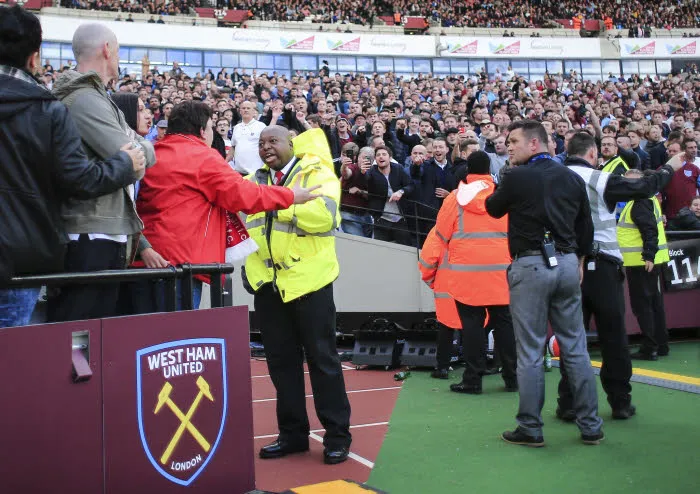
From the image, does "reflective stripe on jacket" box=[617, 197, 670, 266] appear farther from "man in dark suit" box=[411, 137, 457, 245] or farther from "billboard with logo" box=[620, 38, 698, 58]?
"billboard with logo" box=[620, 38, 698, 58]

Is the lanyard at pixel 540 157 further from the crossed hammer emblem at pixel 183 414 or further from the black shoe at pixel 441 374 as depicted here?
the black shoe at pixel 441 374

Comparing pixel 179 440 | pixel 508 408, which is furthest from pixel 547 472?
pixel 179 440

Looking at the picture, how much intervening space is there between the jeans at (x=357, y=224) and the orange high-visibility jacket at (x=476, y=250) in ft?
12.3

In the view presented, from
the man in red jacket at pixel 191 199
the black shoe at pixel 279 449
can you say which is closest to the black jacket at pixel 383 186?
the black shoe at pixel 279 449

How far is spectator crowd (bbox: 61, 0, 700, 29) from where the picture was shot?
40438 mm

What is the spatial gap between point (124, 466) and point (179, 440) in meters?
0.28

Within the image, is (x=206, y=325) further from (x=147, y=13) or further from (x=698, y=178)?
(x=147, y=13)

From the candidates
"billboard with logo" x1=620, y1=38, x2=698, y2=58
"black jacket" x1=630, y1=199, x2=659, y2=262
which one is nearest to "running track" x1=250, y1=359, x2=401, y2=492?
"black jacket" x1=630, y1=199, x2=659, y2=262

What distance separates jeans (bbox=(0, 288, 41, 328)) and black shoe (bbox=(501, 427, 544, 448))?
313 cm

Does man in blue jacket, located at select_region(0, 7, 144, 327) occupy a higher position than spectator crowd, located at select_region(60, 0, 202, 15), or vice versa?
spectator crowd, located at select_region(60, 0, 202, 15)

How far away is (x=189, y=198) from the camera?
3758mm

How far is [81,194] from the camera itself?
9.87 feet

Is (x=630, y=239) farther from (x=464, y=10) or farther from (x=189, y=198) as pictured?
(x=464, y=10)

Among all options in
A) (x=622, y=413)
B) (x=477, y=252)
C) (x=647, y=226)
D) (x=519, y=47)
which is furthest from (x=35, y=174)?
(x=519, y=47)
